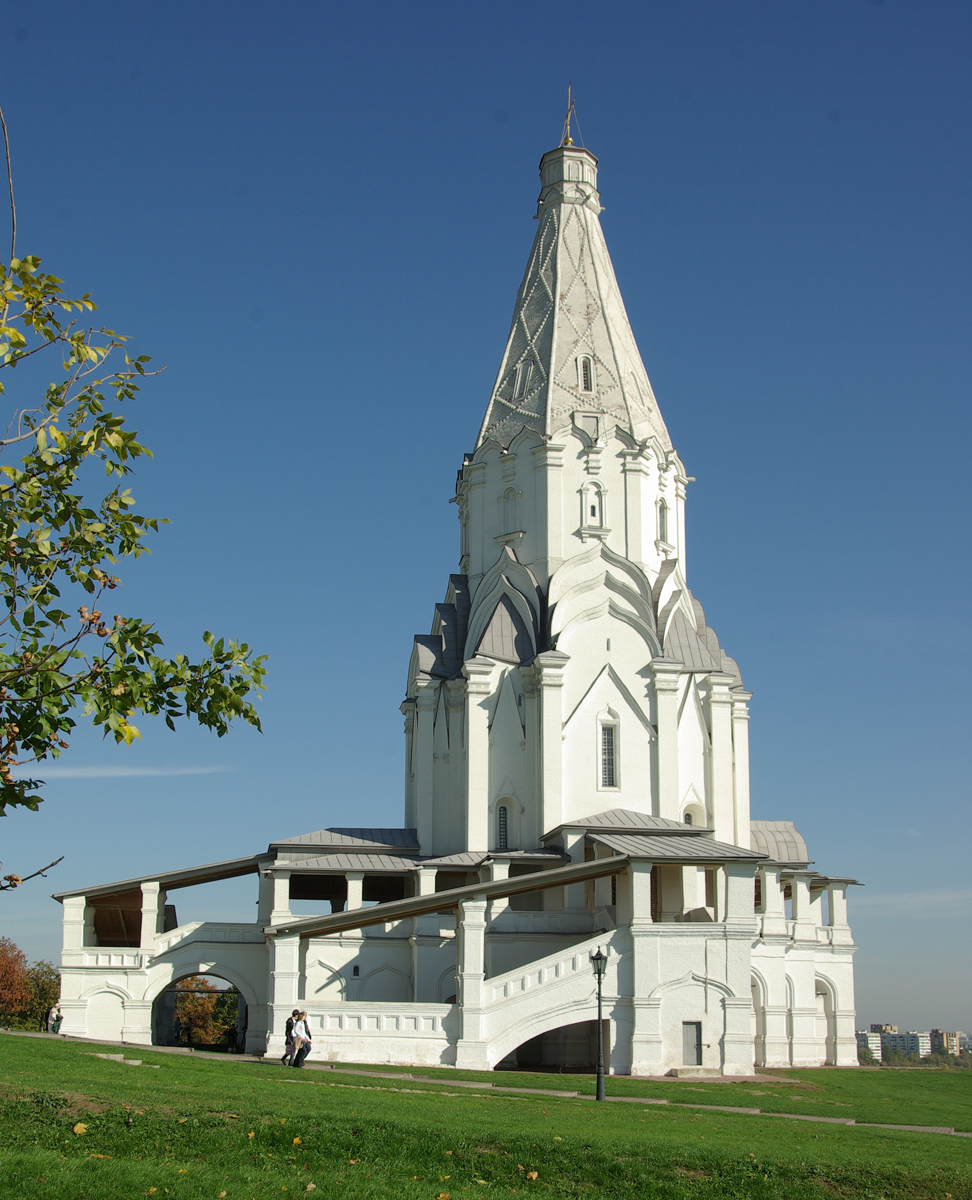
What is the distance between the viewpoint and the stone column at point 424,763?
37.0m

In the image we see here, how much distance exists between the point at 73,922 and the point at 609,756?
1515cm

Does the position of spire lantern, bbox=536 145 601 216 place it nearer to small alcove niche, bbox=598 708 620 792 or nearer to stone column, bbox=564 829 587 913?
small alcove niche, bbox=598 708 620 792

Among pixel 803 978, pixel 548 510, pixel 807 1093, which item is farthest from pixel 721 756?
→ pixel 807 1093

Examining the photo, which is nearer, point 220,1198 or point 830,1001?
point 220,1198

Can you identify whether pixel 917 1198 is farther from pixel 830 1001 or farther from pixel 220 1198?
pixel 830 1001

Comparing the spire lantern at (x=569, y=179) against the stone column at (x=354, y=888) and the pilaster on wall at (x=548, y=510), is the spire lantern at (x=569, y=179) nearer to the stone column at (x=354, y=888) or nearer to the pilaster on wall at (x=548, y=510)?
the pilaster on wall at (x=548, y=510)

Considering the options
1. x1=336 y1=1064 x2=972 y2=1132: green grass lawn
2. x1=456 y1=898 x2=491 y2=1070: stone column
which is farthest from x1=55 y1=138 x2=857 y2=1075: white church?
x1=336 y1=1064 x2=972 y2=1132: green grass lawn

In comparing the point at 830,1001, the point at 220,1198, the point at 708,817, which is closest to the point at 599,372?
the point at 708,817

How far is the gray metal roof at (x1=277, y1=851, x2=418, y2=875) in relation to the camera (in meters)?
33.6

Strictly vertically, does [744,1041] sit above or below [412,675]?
below

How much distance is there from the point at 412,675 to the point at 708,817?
10390mm

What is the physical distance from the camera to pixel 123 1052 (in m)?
23.2

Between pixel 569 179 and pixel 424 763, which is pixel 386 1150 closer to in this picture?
pixel 424 763

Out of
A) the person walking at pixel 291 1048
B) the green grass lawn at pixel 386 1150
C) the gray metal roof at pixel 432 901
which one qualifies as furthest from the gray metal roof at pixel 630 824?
the green grass lawn at pixel 386 1150
